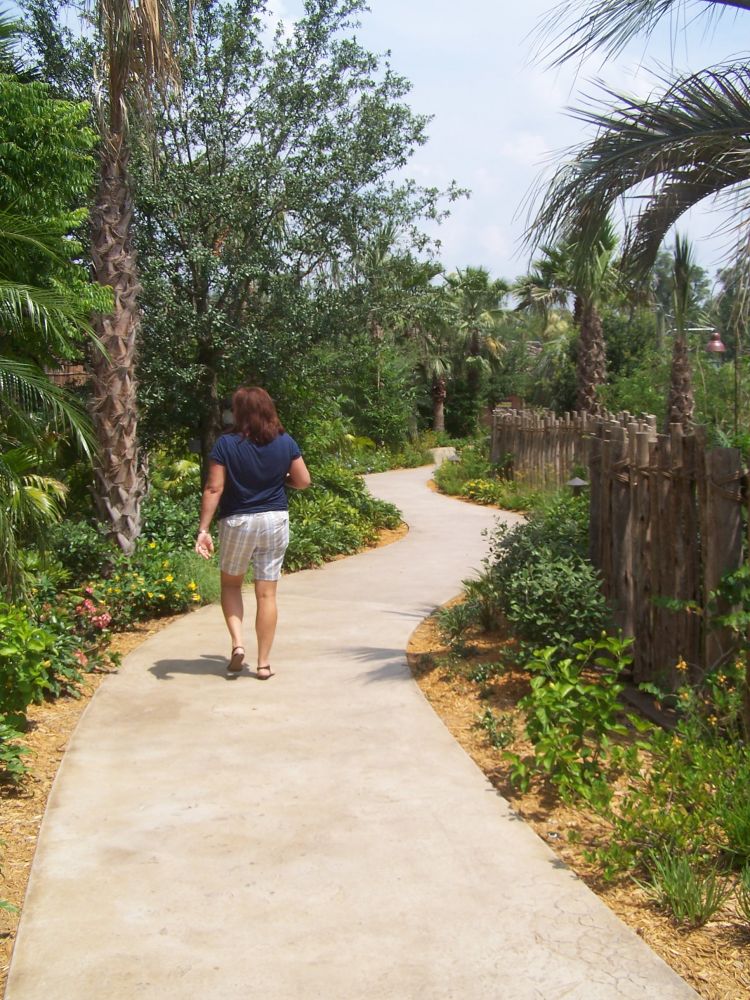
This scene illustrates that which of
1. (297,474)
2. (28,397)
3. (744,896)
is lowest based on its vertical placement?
(744,896)

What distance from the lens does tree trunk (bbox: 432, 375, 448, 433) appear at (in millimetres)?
38994

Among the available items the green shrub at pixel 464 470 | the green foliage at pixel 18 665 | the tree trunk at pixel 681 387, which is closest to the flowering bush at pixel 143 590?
the green foliage at pixel 18 665

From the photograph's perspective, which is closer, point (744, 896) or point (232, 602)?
point (744, 896)

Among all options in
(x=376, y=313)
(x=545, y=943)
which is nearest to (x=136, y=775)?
(x=545, y=943)

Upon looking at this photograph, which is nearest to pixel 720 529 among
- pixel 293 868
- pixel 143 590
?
pixel 293 868

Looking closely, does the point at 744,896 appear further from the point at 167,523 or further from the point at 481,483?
the point at 481,483

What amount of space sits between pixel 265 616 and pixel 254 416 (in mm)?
1258

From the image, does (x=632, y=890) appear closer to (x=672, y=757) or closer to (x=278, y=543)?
(x=672, y=757)

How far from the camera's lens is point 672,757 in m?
4.35

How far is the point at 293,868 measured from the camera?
381 centimetres

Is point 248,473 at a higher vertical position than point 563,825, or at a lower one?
higher

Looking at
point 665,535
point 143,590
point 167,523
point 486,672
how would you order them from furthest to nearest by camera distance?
point 167,523 < point 143,590 < point 486,672 < point 665,535

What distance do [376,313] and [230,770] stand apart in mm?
7983

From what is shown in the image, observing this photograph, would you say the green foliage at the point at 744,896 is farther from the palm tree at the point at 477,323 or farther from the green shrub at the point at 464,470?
the palm tree at the point at 477,323
